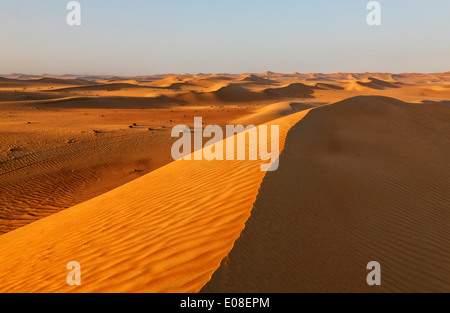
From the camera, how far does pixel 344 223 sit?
4109 millimetres

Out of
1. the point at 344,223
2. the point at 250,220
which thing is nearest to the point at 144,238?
the point at 250,220

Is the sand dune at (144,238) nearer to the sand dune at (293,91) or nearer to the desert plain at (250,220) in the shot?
the desert plain at (250,220)

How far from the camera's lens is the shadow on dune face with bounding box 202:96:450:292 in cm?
289

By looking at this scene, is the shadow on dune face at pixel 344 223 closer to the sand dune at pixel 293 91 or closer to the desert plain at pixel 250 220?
the desert plain at pixel 250 220

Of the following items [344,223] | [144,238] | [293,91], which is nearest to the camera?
[144,238]

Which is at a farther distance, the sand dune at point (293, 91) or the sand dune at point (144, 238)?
the sand dune at point (293, 91)

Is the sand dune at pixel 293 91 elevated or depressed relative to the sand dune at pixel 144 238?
elevated

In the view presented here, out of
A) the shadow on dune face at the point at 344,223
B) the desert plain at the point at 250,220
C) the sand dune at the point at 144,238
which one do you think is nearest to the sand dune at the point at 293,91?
the desert plain at the point at 250,220

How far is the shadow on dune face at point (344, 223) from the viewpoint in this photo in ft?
9.47

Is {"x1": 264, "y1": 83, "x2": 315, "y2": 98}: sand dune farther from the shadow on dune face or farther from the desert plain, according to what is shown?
the shadow on dune face

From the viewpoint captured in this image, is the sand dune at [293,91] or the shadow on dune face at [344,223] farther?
the sand dune at [293,91]

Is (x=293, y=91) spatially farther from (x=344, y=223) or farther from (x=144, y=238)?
(x=144, y=238)

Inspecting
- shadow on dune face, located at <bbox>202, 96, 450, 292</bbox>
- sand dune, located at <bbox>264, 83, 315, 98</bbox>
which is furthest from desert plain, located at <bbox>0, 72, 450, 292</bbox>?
sand dune, located at <bbox>264, 83, 315, 98</bbox>
